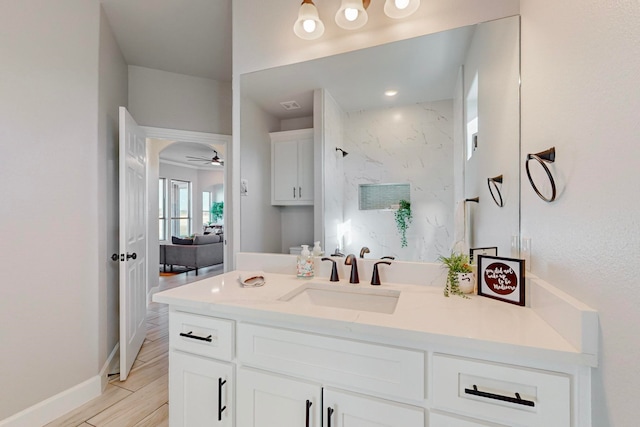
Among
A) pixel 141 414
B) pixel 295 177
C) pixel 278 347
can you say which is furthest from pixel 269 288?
pixel 141 414

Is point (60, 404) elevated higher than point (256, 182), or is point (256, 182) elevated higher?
point (256, 182)

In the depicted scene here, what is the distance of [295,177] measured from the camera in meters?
1.78

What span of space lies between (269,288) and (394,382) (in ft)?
2.37

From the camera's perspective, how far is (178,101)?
3090 mm

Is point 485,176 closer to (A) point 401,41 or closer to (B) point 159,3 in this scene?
(A) point 401,41

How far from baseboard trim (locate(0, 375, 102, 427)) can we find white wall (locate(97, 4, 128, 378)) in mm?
163

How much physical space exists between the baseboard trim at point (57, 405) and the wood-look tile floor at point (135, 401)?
35mm

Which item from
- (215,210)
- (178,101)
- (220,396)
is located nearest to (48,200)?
(220,396)

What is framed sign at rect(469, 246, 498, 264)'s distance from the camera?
129 cm

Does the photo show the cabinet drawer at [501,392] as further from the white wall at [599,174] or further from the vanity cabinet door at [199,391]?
the vanity cabinet door at [199,391]

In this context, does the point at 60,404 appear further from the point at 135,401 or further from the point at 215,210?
the point at 215,210

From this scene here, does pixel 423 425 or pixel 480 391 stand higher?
pixel 480 391

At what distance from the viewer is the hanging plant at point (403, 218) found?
149 centimetres

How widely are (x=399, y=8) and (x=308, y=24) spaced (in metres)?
0.48
